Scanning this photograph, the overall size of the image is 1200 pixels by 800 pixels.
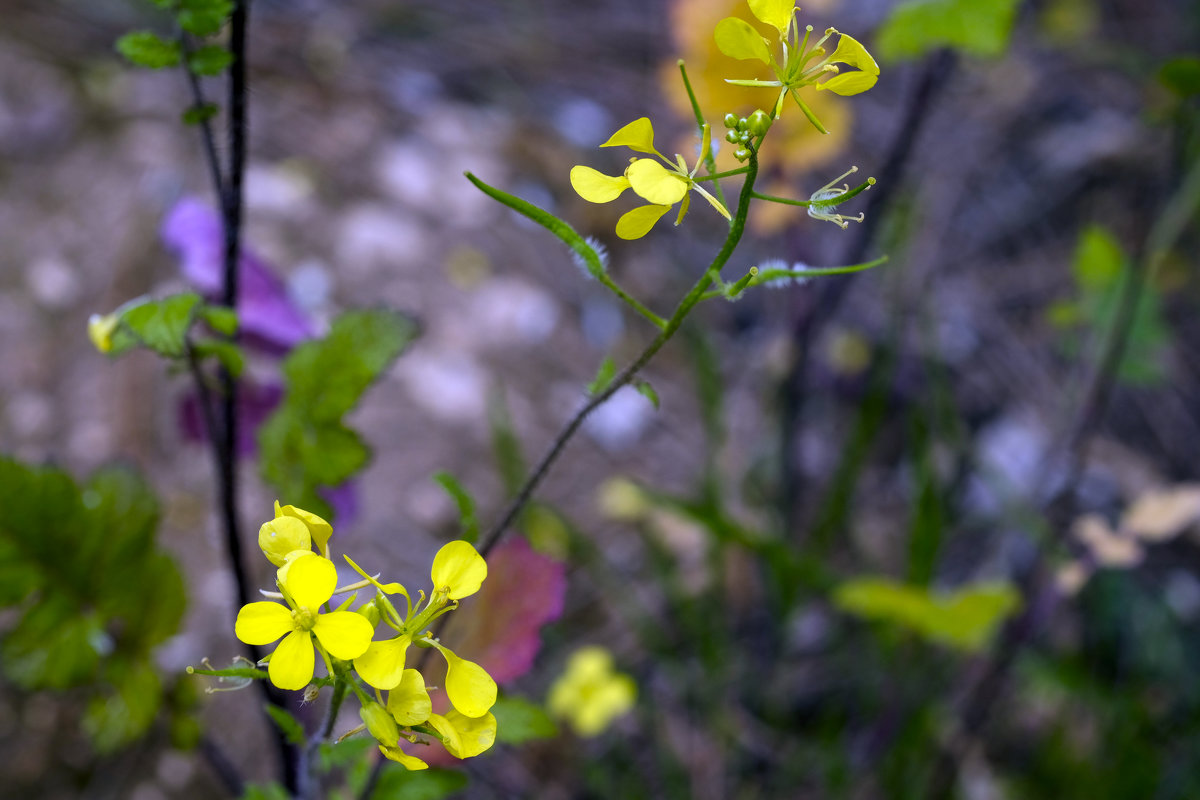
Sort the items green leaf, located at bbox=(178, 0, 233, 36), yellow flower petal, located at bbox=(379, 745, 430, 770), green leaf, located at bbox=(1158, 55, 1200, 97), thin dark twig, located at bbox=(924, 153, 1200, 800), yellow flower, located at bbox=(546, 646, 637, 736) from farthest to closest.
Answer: yellow flower, located at bbox=(546, 646, 637, 736), thin dark twig, located at bbox=(924, 153, 1200, 800), green leaf, located at bbox=(1158, 55, 1200, 97), green leaf, located at bbox=(178, 0, 233, 36), yellow flower petal, located at bbox=(379, 745, 430, 770)

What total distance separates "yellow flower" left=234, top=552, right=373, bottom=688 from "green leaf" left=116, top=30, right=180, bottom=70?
0.29m

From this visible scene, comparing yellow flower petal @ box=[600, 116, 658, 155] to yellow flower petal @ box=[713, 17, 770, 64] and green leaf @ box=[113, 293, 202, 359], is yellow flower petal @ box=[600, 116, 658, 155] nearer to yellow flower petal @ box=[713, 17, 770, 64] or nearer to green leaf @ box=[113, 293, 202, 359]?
yellow flower petal @ box=[713, 17, 770, 64]

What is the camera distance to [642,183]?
11.5 inches

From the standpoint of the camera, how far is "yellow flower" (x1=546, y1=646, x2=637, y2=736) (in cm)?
88

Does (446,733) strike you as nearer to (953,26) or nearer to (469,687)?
(469,687)

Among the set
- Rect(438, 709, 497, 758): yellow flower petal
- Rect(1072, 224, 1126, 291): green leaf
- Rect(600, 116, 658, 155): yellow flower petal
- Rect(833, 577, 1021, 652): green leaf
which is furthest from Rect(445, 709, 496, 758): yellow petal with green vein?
Rect(1072, 224, 1126, 291): green leaf

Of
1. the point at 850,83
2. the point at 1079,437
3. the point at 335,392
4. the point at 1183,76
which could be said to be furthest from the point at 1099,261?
the point at 335,392

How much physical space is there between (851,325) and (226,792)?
117cm

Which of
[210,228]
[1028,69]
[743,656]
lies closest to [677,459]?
[743,656]

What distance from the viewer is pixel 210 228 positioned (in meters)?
0.57

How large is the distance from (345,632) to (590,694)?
2.20 feet

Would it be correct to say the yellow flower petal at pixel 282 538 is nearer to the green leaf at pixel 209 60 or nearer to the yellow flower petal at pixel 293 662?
the yellow flower petal at pixel 293 662

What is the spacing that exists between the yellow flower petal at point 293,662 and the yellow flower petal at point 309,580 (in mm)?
15

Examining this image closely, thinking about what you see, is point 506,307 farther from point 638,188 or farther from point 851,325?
point 638,188
